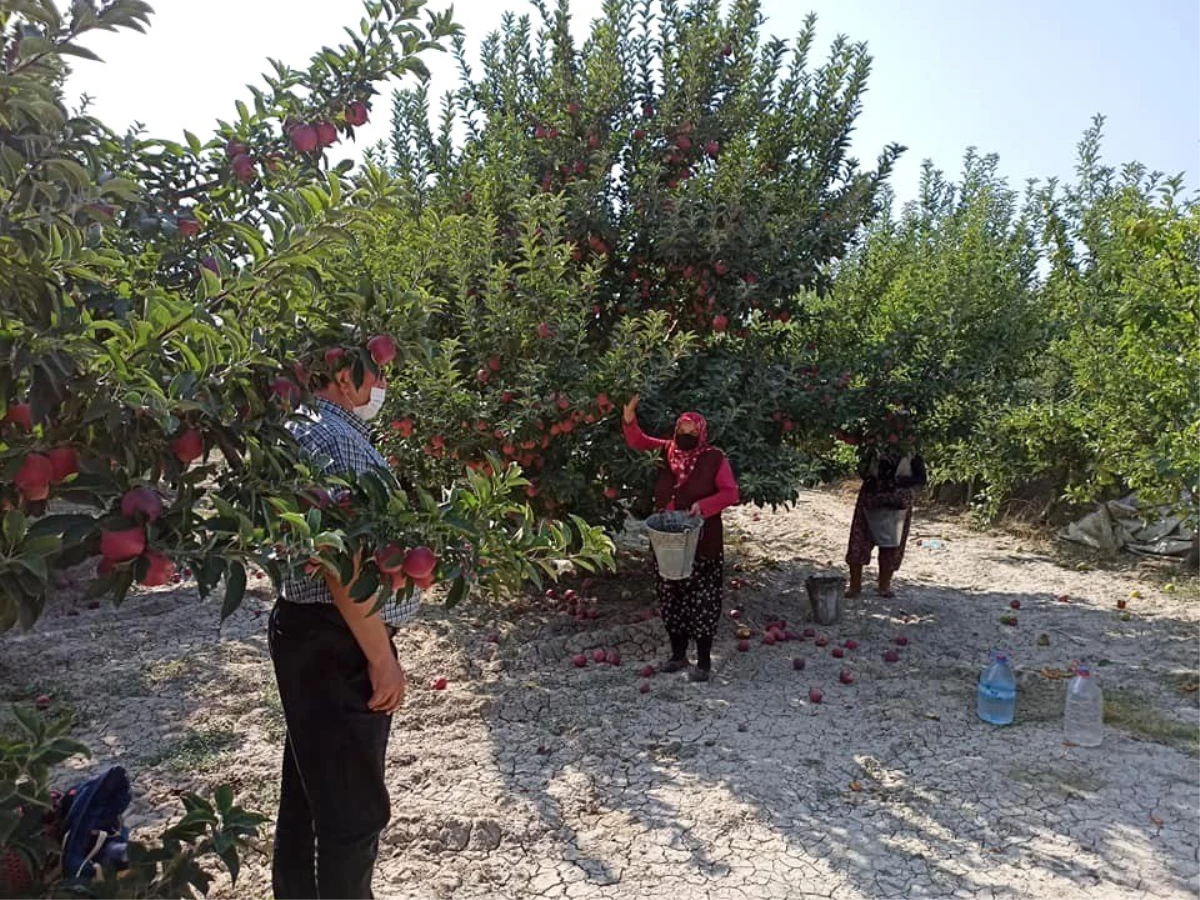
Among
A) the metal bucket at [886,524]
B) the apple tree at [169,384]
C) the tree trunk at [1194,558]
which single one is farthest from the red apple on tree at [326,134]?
the tree trunk at [1194,558]

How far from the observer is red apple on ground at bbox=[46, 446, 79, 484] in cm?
116

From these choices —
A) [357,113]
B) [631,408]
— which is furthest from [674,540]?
[357,113]

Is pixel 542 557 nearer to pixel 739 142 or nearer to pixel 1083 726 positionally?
pixel 1083 726

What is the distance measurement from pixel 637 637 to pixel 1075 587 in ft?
12.7

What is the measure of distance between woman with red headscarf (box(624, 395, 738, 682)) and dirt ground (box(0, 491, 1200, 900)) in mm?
266

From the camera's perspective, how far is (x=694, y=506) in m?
4.60

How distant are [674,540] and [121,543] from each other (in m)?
3.36

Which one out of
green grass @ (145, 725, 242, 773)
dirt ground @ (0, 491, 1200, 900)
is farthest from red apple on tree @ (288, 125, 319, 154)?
green grass @ (145, 725, 242, 773)

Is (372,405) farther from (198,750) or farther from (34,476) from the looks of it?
(198,750)

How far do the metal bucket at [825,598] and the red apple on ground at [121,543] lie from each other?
204 inches

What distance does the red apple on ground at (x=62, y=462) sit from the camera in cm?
116

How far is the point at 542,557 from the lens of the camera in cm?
160

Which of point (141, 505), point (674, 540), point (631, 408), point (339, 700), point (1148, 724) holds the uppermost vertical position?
point (631, 408)

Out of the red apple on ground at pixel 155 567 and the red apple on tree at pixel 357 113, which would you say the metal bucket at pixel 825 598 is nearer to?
the red apple on tree at pixel 357 113
